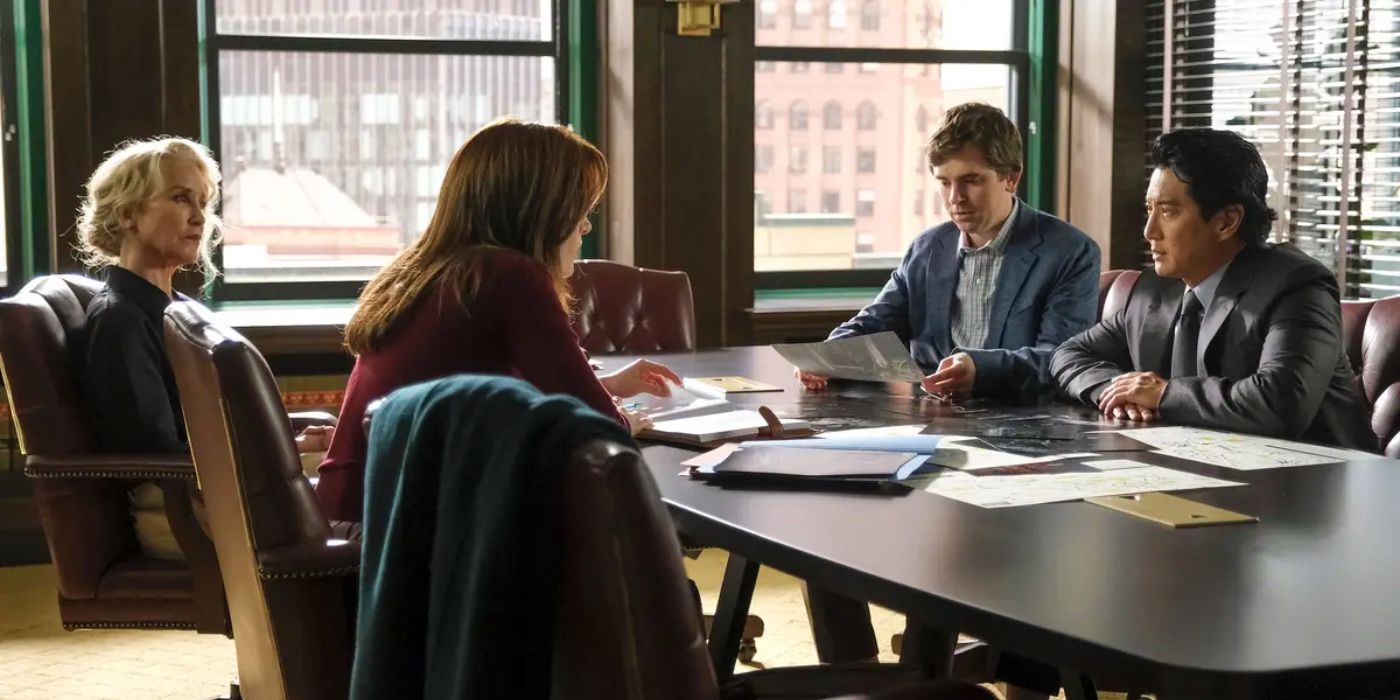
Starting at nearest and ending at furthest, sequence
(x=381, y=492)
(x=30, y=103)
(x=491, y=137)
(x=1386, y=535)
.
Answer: (x=381, y=492), (x=1386, y=535), (x=491, y=137), (x=30, y=103)

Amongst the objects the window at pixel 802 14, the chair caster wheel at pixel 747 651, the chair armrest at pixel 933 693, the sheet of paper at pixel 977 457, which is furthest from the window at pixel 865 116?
the chair armrest at pixel 933 693

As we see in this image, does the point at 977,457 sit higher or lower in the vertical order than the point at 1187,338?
lower

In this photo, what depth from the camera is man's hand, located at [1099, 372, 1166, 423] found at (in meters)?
2.73

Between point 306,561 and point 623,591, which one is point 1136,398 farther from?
point 623,591

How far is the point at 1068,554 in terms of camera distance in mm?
1687

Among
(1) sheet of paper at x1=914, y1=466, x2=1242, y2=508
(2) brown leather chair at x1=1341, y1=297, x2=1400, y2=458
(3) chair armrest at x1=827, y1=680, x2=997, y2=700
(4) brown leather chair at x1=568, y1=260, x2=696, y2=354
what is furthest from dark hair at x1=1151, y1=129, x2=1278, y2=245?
(3) chair armrest at x1=827, y1=680, x2=997, y2=700

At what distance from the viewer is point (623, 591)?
126 cm

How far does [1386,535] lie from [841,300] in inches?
135

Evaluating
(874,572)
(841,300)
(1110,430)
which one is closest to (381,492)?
(874,572)

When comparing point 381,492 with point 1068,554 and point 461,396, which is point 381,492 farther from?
point 1068,554

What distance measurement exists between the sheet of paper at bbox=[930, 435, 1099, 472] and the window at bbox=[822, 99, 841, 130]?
2.95 m

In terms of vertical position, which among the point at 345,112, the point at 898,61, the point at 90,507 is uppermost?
the point at 898,61

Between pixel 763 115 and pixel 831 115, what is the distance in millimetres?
245

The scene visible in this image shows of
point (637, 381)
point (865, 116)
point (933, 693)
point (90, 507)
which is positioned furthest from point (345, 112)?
point (933, 693)
